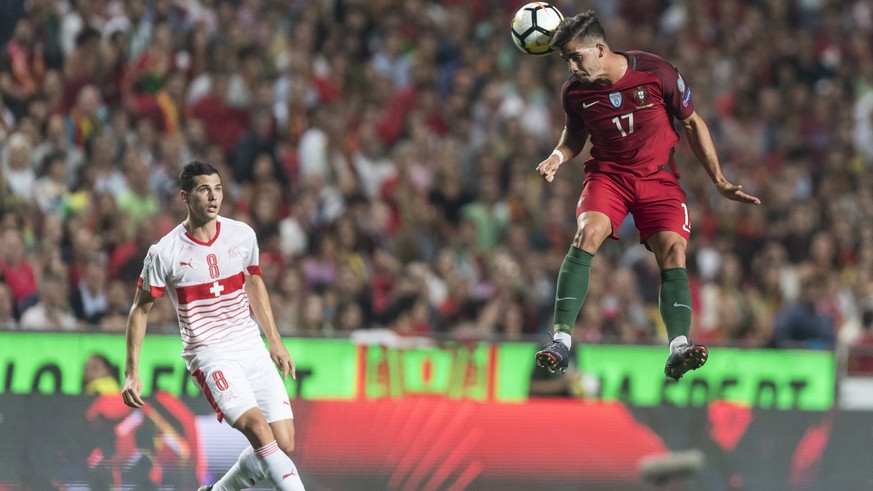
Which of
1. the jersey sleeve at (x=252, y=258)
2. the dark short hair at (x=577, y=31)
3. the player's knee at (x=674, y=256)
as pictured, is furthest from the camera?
the jersey sleeve at (x=252, y=258)

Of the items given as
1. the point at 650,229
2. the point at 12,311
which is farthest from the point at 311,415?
the point at 650,229

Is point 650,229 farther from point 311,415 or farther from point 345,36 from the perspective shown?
point 345,36

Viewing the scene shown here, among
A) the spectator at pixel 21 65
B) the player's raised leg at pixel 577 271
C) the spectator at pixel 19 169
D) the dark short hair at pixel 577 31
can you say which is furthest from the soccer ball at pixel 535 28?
the spectator at pixel 21 65

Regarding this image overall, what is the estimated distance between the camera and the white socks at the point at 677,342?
7.87 meters

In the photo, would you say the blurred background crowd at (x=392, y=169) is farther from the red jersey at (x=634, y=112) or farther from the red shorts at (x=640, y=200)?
the red jersey at (x=634, y=112)

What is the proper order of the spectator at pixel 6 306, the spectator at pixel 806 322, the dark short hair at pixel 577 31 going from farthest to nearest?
the spectator at pixel 806 322 < the spectator at pixel 6 306 < the dark short hair at pixel 577 31

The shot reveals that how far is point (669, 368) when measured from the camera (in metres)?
7.76

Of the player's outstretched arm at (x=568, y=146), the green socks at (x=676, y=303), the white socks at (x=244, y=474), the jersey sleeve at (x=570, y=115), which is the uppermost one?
the jersey sleeve at (x=570, y=115)

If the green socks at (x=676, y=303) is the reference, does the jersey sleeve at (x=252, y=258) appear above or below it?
above

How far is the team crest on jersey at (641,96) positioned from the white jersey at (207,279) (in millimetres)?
2426

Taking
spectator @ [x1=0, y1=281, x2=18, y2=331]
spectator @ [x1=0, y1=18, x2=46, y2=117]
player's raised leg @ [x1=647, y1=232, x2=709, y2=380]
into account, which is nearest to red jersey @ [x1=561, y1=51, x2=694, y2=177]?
player's raised leg @ [x1=647, y1=232, x2=709, y2=380]

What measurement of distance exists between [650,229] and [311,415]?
3.42 metres

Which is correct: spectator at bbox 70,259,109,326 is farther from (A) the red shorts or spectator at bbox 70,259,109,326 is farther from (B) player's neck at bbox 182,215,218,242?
(A) the red shorts

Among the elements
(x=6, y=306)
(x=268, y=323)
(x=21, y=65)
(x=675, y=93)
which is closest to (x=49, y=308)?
(x=6, y=306)
